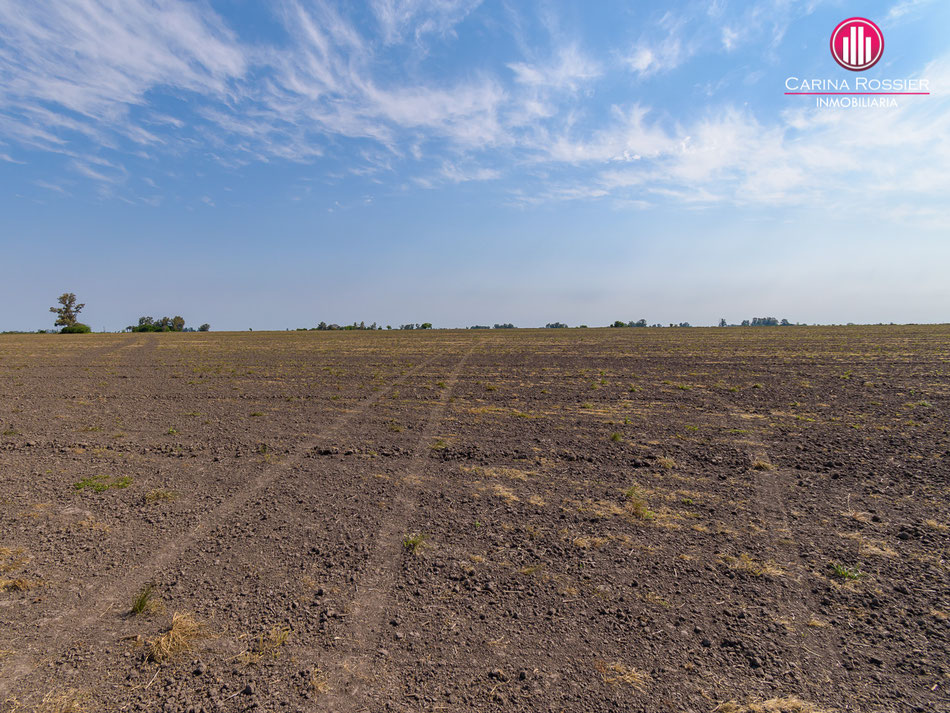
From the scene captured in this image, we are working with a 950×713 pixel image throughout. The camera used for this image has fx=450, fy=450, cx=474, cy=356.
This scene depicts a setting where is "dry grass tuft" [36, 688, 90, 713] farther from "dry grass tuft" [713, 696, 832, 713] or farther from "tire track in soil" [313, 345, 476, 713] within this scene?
"dry grass tuft" [713, 696, 832, 713]

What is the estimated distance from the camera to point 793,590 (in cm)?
473

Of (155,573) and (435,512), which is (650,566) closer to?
(435,512)

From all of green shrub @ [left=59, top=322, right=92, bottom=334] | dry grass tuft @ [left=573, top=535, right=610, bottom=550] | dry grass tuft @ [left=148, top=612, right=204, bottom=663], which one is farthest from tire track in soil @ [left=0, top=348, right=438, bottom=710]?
green shrub @ [left=59, top=322, right=92, bottom=334]

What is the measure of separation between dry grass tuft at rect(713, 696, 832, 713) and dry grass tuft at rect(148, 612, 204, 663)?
4297 mm

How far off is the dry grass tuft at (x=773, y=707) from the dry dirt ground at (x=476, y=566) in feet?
0.08

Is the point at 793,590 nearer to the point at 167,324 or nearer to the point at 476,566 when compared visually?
the point at 476,566

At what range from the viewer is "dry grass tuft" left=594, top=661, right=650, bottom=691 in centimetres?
354

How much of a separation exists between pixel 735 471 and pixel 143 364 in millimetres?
34688

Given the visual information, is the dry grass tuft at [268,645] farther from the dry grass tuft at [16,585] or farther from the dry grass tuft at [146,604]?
the dry grass tuft at [16,585]

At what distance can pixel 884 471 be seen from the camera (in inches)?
331

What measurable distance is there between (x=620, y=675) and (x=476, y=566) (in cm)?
200

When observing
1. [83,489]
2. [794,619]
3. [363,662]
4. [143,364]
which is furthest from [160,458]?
[143,364]

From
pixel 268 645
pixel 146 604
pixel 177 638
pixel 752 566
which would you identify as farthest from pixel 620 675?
pixel 146 604

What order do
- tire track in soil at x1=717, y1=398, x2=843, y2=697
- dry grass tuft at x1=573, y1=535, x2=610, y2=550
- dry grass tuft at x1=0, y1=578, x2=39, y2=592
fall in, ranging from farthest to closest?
dry grass tuft at x1=573, y1=535, x2=610, y2=550 → dry grass tuft at x1=0, y1=578, x2=39, y2=592 → tire track in soil at x1=717, y1=398, x2=843, y2=697
